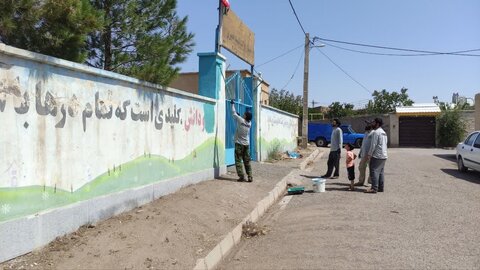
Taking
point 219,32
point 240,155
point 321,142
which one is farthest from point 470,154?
point 321,142

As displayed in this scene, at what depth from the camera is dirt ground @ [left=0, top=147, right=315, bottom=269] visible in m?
4.75

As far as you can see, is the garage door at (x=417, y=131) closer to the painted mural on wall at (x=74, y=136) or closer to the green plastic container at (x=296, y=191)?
the green plastic container at (x=296, y=191)

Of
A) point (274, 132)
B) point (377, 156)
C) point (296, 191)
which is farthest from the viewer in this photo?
point (274, 132)

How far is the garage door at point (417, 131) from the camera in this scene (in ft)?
121

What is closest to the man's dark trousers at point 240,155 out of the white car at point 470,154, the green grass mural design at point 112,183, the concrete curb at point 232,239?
the green grass mural design at point 112,183

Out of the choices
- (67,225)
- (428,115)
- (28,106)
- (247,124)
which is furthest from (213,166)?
(428,115)

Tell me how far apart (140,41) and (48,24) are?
11.1 ft

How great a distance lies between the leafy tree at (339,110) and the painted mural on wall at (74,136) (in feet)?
172

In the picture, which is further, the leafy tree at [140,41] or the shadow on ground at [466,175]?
the shadow on ground at [466,175]

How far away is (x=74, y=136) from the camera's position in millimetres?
5590

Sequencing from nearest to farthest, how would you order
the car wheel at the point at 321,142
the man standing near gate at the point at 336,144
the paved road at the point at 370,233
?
the paved road at the point at 370,233 < the man standing near gate at the point at 336,144 < the car wheel at the point at 321,142

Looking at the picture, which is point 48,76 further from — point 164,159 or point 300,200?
point 300,200

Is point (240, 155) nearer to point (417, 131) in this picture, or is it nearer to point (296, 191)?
point (296, 191)

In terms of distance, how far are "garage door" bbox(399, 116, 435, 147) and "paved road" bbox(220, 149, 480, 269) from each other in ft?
89.8
